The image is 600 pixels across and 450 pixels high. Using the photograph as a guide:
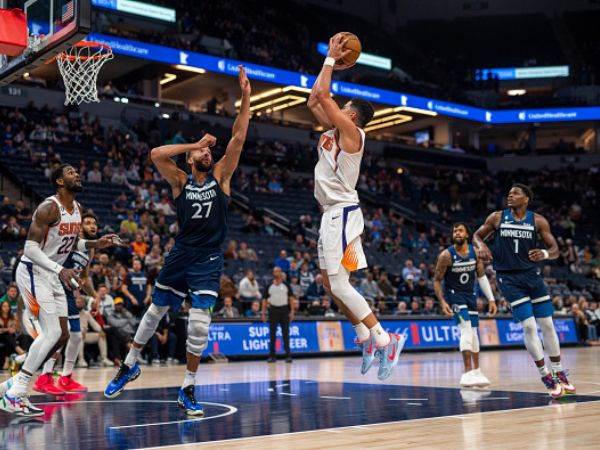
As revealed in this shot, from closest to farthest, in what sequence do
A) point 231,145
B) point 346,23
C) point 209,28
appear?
point 231,145, point 209,28, point 346,23

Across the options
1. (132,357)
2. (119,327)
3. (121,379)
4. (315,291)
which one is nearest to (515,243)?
(132,357)

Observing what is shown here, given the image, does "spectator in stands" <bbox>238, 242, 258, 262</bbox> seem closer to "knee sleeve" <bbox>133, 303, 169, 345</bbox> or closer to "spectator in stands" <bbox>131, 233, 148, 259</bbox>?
"spectator in stands" <bbox>131, 233, 148, 259</bbox>

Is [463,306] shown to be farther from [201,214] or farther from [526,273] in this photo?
[201,214]

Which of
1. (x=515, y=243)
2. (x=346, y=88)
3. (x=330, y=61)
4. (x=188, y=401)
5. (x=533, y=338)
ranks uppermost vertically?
(x=346, y=88)

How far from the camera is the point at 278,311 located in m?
17.9

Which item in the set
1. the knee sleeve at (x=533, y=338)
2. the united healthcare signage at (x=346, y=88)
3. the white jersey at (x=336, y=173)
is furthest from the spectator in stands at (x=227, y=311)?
the united healthcare signage at (x=346, y=88)

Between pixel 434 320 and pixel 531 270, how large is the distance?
13.1 metres

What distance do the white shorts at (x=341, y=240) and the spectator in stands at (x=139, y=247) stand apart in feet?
41.9

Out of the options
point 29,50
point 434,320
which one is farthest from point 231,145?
point 434,320

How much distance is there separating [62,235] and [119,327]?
7.57 meters

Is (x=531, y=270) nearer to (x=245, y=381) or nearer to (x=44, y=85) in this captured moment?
(x=245, y=381)

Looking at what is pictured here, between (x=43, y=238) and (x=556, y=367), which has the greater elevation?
(x=43, y=238)

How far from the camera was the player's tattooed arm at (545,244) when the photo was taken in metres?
9.90

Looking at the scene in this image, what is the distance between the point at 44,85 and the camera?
1156 inches
